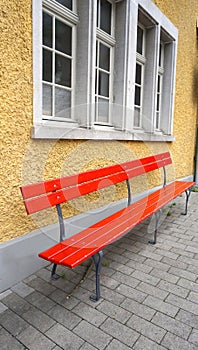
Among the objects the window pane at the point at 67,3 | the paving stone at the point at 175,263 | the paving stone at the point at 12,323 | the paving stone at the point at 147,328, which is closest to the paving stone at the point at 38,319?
the paving stone at the point at 12,323

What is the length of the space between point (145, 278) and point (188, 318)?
61cm

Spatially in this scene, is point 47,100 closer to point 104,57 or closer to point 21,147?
point 21,147

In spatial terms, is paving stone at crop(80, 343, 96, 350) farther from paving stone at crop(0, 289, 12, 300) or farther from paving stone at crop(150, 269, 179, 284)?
paving stone at crop(150, 269, 179, 284)

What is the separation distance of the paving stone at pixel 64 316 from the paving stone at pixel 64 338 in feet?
0.15

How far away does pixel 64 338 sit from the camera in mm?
1835

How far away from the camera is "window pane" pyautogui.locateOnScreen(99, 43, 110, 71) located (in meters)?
3.78

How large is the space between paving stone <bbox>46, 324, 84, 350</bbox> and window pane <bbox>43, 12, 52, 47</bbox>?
2.65 metres

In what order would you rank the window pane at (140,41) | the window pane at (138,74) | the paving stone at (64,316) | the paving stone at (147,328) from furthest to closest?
the window pane at (138,74) < the window pane at (140,41) < the paving stone at (64,316) < the paving stone at (147,328)

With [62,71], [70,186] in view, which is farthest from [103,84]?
[70,186]

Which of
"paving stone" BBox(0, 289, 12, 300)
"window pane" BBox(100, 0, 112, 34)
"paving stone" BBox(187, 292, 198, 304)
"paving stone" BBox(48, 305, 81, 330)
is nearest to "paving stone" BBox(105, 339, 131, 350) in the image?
"paving stone" BBox(48, 305, 81, 330)

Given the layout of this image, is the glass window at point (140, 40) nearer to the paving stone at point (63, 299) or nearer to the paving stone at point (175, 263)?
the paving stone at point (175, 263)

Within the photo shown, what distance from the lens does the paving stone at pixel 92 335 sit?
179 centimetres

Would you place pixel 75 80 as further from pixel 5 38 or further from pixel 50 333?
pixel 50 333

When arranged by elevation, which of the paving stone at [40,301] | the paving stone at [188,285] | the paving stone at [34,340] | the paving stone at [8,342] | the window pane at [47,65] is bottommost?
the paving stone at [8,342]
